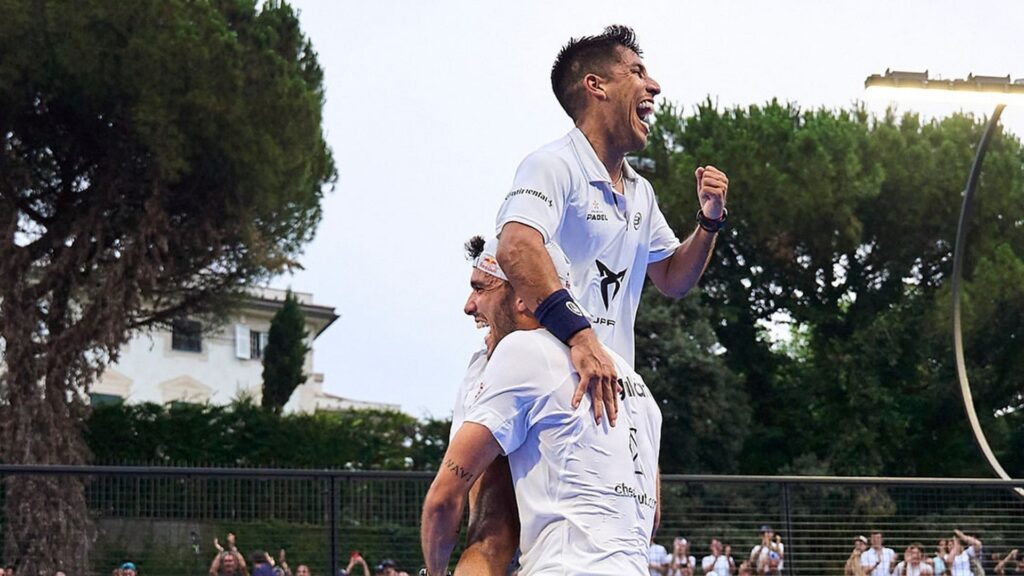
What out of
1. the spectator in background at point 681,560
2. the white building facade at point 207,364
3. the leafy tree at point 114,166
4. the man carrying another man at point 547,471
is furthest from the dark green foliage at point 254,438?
the man carrying another man at point 547,471

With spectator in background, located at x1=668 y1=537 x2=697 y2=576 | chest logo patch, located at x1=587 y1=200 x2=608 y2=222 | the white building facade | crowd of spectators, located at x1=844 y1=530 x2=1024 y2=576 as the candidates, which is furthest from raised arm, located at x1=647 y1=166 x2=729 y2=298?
the white building facade

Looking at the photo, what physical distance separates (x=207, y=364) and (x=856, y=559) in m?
57.7

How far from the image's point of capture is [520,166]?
4535 mm

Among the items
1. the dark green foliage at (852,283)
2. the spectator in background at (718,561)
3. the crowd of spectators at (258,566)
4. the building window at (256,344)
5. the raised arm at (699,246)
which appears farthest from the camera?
the building window at (256,344)

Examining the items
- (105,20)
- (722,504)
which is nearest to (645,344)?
(105,20)

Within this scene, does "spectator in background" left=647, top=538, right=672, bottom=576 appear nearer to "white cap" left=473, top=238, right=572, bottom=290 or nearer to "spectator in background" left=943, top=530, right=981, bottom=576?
"spectator in background" left=943, top=530, right=981, bottom=576

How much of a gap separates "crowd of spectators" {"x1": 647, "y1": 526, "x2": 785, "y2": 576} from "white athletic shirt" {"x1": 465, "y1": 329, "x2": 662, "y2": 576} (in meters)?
7.42

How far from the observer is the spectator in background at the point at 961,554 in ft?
35.8

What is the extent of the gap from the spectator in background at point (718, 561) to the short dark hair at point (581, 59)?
264 inches

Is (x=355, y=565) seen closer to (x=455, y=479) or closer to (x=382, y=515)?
(x=382, y=515)

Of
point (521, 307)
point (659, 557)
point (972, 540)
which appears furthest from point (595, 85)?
point (972, 540)

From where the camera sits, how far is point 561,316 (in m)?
3.93

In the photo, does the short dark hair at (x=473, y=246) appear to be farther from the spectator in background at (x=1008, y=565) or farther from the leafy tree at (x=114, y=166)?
the leafy tree at (x=114, y=166)

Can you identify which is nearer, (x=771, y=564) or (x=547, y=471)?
(x=547, y=471)
